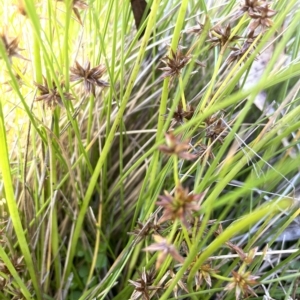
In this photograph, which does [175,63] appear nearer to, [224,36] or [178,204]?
[224,36]

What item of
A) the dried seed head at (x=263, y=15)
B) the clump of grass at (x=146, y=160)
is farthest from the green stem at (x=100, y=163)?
the dried seed head at (x=263, y=15)

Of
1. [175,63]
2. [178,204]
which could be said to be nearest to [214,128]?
[175,63]

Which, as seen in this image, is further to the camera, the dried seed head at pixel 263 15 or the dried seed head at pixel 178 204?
the dried seed head at pixel 263 15

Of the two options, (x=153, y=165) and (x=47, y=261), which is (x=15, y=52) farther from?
(x=47, y=261)

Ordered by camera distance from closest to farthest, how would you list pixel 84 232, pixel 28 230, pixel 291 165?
pixel 291 165 < pixel 28 230 < pixel 84 232

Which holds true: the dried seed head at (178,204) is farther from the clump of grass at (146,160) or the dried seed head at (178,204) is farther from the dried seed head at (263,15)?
the dried seed head at (263,15)

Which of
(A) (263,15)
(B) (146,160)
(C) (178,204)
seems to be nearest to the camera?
(C) (178,204)

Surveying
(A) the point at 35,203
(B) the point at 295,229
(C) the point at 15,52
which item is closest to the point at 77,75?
(C) the point at 15,52

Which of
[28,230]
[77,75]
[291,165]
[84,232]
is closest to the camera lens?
[291,165]
